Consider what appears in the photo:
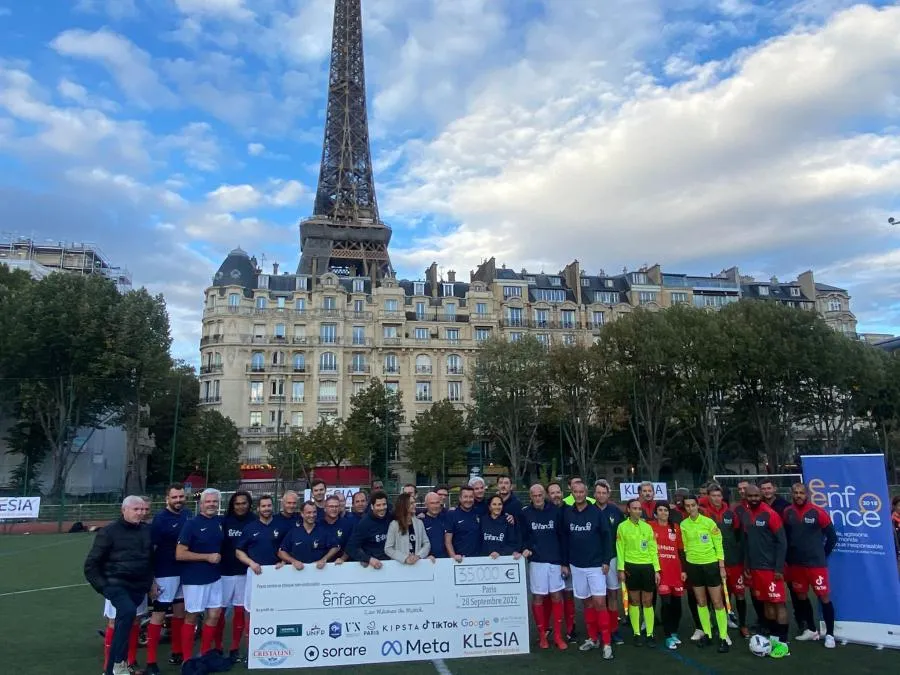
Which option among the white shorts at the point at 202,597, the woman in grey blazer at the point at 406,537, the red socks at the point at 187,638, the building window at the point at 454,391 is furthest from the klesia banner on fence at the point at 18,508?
the building window at the point at 454,391

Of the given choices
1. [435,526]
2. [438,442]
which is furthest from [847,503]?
[438,442]

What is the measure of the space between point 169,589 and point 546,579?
459 cm

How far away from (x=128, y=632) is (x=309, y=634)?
193cm

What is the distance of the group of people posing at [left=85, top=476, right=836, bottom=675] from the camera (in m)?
7.29

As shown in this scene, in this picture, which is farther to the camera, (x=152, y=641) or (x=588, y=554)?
(x=588, y=554)

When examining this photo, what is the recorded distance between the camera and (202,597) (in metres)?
7.22

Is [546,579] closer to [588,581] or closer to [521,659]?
[588,581]

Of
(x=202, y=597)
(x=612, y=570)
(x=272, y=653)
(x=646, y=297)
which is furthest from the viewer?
(x=646, y=297)

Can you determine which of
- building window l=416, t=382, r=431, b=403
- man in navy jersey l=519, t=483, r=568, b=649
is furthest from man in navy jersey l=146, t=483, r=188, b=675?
building window l=416, t=382, r=431, b=403

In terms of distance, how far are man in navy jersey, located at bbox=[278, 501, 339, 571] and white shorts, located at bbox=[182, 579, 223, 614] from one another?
0.81 meters

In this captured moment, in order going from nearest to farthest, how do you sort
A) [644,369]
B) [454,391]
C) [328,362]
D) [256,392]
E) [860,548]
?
[860,548]
[644,369]
[256,392]
[328,362]
[454,391]

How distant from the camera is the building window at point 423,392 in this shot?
54.2 m

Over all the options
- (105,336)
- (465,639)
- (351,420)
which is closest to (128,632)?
(465,639)

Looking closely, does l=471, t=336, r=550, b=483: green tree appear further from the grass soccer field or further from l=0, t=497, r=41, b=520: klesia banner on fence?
the grass soccer field
